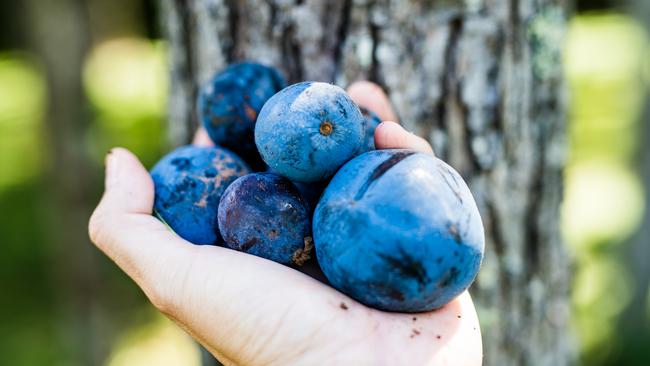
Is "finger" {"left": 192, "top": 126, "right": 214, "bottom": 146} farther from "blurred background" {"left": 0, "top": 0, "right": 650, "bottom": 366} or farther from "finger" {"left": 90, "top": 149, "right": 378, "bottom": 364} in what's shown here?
"blurred background" {"left": 0, "top": 0, "right": 650, "bottom": 366}

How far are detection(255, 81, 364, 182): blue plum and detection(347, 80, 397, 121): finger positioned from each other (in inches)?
13.2

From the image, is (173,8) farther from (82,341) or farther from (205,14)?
(82,341)

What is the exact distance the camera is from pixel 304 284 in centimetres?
115

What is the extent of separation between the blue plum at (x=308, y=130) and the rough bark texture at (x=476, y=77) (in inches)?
19.2

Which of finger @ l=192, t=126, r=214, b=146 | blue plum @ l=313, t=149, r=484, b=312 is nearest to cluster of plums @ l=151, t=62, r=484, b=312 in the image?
blue plum @ l=313, t=149, r=484, b=312

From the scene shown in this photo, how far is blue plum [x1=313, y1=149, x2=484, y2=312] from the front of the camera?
106 cm

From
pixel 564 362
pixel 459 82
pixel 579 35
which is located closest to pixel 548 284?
pixel 564 362

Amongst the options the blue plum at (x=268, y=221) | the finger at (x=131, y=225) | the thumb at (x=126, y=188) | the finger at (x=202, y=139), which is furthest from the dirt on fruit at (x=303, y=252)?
the finger at (x=202, y=139)

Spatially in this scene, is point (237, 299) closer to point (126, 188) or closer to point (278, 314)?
point (278, 314)

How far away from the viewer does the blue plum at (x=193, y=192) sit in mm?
1357

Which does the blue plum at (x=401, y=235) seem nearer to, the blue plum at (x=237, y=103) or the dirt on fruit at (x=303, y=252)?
the dirt on fruit at (x=303, y=252)

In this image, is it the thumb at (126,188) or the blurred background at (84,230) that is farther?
the blurred background at (84,230)

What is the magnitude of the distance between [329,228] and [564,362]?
124 centimetres

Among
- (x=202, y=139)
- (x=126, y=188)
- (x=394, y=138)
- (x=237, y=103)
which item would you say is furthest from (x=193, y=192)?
(x=394, y=138)
